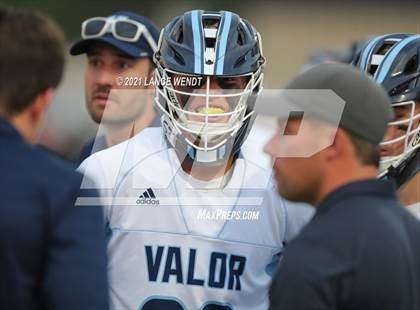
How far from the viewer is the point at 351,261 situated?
257 centimetres

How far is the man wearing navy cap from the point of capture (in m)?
4.61

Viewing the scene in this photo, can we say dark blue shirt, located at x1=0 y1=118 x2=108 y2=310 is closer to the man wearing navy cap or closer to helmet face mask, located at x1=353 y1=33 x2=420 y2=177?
helmet face mask, located at x1=353 y1=33 x2=420 y2=177

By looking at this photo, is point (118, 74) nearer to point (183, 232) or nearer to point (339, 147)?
point (183, 232)

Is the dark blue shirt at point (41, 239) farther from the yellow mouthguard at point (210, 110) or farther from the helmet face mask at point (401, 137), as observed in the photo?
the helmet face mask at point (401, 137)

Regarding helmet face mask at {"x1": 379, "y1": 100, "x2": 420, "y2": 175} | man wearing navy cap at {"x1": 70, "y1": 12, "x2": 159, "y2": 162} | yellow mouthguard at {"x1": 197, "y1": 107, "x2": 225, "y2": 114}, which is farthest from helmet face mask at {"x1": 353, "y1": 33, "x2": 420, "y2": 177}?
man wearing navy cap at {"x1": 70, "y1": 12, "x2": 159, "y2": 162}

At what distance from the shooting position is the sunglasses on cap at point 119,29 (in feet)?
15.7

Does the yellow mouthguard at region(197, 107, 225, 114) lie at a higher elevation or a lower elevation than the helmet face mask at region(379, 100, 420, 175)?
higher

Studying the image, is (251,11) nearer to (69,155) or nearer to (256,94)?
(69,155)

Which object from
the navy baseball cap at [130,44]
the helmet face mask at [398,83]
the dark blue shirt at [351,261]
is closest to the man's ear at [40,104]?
the dark blue shirt at [351,261]

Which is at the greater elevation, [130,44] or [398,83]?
[398,83]

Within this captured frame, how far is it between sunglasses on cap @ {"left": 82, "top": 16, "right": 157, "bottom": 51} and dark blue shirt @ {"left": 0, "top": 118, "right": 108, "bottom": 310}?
2.19 meters

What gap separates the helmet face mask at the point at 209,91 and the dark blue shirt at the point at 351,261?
3.14 ft

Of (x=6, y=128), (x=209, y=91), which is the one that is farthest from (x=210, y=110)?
(x=6, y=128)

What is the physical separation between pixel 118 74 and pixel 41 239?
231 centimetres
